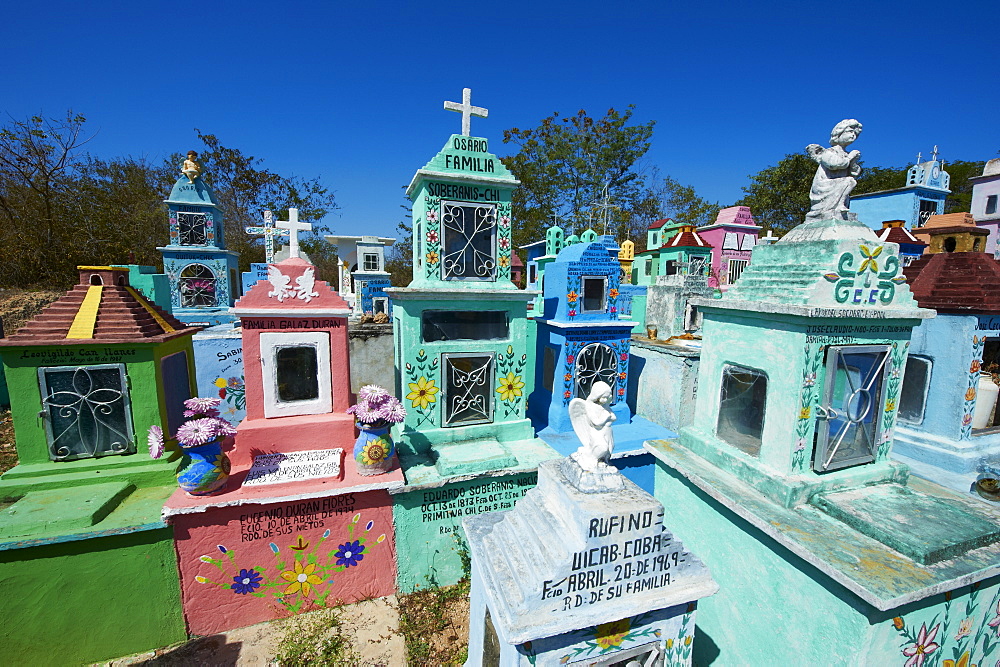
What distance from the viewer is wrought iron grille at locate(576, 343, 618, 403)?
29.2 ft

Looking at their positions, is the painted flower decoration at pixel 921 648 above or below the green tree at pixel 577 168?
below

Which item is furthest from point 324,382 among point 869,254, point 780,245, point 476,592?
point 869,254

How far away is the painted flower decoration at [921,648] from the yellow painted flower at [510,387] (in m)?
5.20

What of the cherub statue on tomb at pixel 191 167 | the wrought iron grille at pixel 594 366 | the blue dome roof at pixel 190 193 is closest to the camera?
the wrought iron grille at pixel 594 366

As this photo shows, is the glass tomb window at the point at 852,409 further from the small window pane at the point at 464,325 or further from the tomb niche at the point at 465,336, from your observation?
the small window pane at the point at 464,325

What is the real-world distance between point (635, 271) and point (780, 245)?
906 inches

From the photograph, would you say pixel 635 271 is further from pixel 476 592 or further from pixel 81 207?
pixel 81 207

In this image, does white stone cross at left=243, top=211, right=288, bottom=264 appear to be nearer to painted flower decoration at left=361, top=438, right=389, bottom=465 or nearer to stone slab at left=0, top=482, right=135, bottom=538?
painted flower decoration at left=361, top=438, right=389, bottom=465

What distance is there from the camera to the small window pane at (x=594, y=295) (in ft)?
29.4

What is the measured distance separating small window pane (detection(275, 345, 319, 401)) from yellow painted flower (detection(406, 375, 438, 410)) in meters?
1.42

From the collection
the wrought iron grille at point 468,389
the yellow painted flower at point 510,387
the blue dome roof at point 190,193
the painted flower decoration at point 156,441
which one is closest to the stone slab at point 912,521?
the yellow painted flower at point 510,387

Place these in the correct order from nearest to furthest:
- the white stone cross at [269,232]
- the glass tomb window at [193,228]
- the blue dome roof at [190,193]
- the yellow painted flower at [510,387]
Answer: the white stone cross at [269,232] < the yellow painted flower at [510,387] < the blue dome roof at [190,193] < the glass tomb window at [193,228]

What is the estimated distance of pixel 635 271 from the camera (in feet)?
88.2

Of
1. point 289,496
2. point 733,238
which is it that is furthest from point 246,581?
point 733,238
